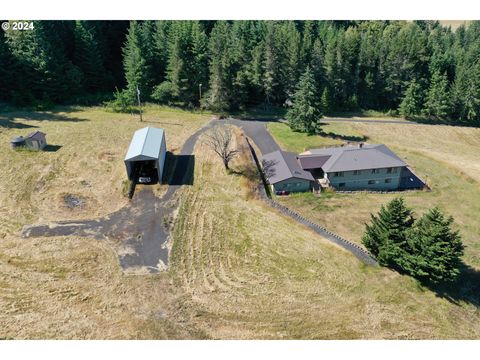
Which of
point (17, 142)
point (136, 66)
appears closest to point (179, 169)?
point (17, 142)

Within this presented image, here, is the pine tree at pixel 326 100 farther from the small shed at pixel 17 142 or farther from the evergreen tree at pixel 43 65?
the small shed at pixel 17 142

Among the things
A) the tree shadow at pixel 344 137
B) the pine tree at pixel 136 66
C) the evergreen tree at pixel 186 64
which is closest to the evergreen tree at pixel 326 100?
the tree shadow at pixel 344 137

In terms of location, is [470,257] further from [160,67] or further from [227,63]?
[160,67]

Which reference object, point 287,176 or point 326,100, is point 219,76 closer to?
point 326,100

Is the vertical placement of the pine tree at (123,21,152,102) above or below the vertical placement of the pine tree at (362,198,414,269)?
above

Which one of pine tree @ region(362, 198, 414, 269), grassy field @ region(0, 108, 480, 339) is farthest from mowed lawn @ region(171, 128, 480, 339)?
pine tree @ region(362, 198, 414, 269)

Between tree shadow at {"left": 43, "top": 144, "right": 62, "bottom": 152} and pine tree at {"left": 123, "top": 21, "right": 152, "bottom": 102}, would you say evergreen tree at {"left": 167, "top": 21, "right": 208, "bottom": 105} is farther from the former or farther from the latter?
tree shadow at {"left": 43, "top": 144, "right": 62, "bottom": 152}
